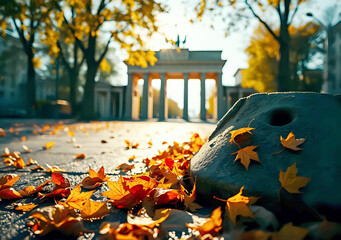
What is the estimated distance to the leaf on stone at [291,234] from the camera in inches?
23.4

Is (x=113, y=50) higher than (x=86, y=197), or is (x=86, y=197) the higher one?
(x=113, y=50)

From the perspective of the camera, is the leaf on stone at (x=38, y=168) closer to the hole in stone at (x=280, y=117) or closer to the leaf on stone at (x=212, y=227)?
the leaf on stone at (x=212, y=227)

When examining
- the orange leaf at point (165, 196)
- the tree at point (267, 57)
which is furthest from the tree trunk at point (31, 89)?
the tree at point (267, 57)

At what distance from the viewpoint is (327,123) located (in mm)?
979

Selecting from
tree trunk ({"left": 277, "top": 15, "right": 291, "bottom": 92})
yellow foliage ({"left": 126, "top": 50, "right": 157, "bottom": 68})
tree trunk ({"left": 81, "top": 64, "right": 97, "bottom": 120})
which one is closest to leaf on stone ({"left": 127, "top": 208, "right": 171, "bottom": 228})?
yellow foliage ({"left": 126, "top": 50, "right": 157, "bottom": 68})

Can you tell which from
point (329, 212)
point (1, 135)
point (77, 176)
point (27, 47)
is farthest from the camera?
point (27, 47)

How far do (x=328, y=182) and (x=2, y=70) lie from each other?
40.0 meters

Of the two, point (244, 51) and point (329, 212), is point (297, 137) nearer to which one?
point (329, 212)

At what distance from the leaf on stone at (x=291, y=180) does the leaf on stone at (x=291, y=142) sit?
14 centimetres

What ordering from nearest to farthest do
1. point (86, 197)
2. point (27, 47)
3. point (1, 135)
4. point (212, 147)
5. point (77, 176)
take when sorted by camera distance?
1. point (86, 197)
2. point (212, 147)
3. point (77, 176)
4. point (1, 135)
5. point (27, 47)

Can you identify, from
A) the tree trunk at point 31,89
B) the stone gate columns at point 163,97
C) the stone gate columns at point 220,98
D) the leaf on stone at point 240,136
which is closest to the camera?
the leaf on stone at point 240,136

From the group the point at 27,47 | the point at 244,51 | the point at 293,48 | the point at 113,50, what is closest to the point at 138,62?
the point at 27,47

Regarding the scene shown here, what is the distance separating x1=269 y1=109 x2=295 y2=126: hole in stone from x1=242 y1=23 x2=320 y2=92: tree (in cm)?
2109

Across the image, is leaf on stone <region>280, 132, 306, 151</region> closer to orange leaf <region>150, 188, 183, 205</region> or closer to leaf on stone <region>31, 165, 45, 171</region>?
orange leaf <region>150, 188, 183, 205</region>
